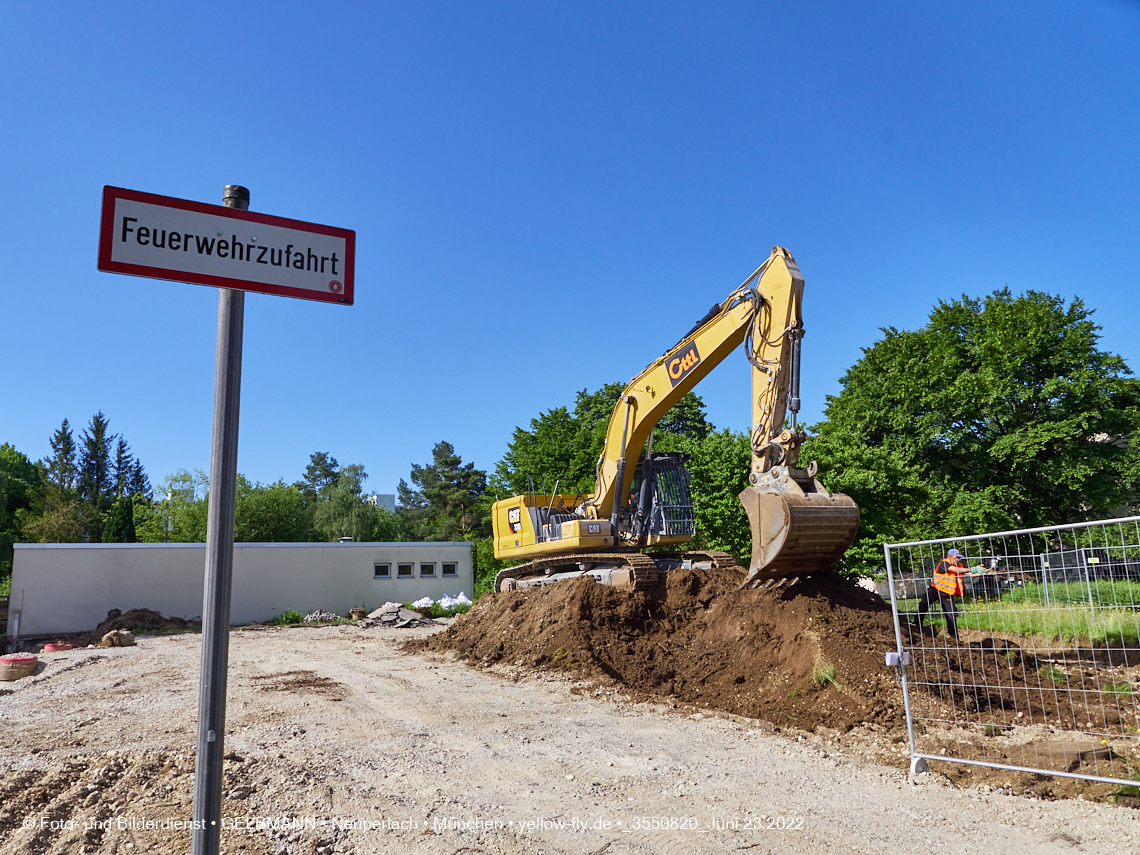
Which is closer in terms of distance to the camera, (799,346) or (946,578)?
(946,578)

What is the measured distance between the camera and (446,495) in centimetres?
6350

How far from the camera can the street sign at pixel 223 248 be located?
85.4 inches

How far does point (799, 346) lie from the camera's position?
9516mm

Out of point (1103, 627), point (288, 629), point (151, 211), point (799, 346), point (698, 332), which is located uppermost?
point (698, 332)

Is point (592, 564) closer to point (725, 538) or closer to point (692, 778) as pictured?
point (692, 778)

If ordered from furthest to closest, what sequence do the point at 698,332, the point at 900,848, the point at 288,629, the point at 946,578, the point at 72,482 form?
1. the point at 72,482
2. the point at 288,629
3. the point at 698,332
4. the point at 946,578
5. the point at 900,848

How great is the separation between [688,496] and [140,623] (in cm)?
1729

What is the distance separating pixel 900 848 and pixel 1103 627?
231 cm

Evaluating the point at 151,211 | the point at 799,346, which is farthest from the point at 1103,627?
the point at 151,211

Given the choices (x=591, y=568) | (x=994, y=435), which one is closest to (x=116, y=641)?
(x=591, y=568)

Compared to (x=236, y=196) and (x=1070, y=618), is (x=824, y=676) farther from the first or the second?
(x=236, y=196)

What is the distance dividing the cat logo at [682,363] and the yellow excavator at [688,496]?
17 millimetres

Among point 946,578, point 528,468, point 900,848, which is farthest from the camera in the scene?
point 528,468

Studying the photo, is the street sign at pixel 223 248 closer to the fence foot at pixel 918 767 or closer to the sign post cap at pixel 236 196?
the sign post cap at pixel 236 196
